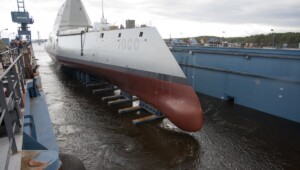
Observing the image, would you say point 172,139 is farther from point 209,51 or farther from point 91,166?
point 209,51

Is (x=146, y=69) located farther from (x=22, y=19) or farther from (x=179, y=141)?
(x=22, y=19)

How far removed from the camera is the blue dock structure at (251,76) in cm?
859

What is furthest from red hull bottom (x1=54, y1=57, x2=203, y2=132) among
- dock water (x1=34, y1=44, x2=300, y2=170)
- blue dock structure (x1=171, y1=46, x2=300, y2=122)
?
blue dock structure (x1=171, y1=46, x2=300, y2=122)

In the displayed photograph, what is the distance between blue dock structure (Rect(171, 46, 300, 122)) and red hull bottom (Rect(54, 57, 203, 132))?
4156 mm

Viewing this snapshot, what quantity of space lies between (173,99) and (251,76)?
466cm

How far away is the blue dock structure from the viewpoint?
8.59 metres

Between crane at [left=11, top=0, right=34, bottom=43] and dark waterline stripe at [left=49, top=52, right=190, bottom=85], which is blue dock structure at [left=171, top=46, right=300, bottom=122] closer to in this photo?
dark waterline stripe at [left=49, top=52, right=190, bottom=85]

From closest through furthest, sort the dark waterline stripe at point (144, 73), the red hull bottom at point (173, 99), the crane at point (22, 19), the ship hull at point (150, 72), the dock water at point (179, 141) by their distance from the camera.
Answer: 1. the dock water at point (179, 141)
2. the red hull bottom at point (173, 99)
3. the ship hull at point (150, 72)
4. the dark waterline stripe at point (144, 73)
5. the crane at point (22, 19)

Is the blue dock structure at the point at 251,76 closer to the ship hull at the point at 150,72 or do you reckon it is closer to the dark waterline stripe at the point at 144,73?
the ship hull at the point at 150,72

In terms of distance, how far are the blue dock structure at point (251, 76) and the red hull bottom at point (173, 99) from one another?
416cm

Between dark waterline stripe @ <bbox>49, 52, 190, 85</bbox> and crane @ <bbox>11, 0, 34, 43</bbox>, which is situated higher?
crane @ <bbox>11, 0, 34, 43</bbox>

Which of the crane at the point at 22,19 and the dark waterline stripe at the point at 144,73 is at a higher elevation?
the crane at the point at 22,19

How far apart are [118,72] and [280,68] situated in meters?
7.04

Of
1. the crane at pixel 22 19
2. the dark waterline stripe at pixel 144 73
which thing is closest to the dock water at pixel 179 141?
the dark waterline stripe at pixel 144 73
